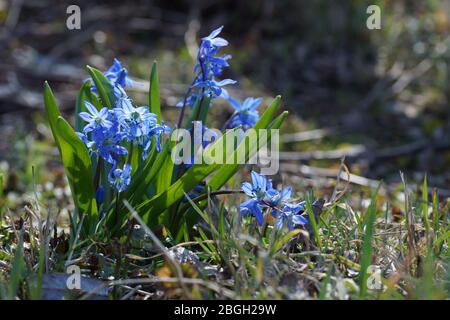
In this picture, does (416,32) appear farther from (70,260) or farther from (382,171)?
(70,260)

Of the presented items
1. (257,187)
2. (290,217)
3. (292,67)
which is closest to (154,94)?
(257,187)

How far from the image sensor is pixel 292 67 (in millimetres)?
6258

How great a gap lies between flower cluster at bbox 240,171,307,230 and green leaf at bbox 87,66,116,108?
0.57 meters

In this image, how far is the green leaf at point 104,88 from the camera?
229cm

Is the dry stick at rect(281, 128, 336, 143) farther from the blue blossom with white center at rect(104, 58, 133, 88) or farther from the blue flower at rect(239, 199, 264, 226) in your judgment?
the blue flower at rect(239, 199, 264, 226)

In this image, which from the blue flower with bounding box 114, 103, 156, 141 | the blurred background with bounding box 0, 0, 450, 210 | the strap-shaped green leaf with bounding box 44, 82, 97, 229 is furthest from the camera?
the blurred background with bounding box 0, 0, 450, 210

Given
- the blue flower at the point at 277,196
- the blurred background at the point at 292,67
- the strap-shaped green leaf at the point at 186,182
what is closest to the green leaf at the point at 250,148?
the strap-shaped green leaf at the point at 186,182

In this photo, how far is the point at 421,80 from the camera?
6117 mm

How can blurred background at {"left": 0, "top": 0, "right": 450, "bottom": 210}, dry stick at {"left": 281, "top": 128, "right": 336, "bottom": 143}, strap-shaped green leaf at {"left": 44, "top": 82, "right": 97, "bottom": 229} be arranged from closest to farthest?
strap-shaped green leaf at {"left": 44, "top": 82, "right": 97, "bottom": 229} < blurred background at {"left": 0, "top": 0, "right": 450, "bottom": 210} < dry stick at {"left": 281, "top": 128, "right": 336, "bottom": 143}

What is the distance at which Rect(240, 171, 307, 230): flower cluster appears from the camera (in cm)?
214

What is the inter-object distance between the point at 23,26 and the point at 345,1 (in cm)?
313

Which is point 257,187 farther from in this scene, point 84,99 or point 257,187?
point 84,99

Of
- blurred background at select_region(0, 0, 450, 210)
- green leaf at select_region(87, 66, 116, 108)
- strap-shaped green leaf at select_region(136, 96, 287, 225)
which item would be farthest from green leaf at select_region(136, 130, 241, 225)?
blurred background at select_region(0, 0, 450, 210)

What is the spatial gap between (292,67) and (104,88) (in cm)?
409
